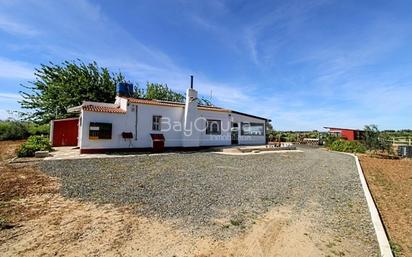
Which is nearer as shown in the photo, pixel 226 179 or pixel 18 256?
pixel 18 256

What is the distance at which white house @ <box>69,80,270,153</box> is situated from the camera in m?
14.6

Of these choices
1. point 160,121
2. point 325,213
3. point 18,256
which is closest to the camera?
point 18,256

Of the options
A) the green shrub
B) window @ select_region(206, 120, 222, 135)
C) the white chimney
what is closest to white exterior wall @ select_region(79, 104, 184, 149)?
the white chimney

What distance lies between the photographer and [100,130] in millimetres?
14547

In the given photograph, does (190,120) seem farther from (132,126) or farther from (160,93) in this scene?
(160,93)

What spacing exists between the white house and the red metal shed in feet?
6.78

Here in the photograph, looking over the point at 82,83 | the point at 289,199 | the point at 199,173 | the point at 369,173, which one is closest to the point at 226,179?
the point at 199,173

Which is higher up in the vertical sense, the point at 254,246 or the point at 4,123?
the point at 4,123

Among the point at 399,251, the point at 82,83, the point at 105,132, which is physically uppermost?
the point at 82,83

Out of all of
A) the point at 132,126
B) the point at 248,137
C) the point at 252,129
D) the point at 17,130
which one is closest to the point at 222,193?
the point at 132,126

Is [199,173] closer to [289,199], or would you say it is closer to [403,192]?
[289,199]

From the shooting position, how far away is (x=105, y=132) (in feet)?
48.3

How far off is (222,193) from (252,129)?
1599cm

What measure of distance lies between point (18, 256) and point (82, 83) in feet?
83.3
